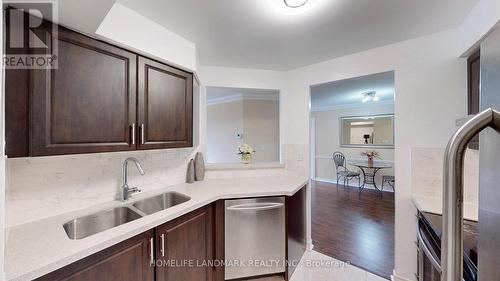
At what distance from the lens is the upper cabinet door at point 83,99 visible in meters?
1.05

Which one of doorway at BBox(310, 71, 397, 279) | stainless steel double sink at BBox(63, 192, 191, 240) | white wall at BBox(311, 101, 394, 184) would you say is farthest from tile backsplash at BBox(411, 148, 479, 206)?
white wall at BBox(311, 101, 394, 184)

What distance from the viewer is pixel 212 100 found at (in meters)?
5.39

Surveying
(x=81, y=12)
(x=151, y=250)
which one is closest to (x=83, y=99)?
(x=81, y=12)

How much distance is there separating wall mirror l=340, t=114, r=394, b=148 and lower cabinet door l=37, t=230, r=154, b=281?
5.90 m

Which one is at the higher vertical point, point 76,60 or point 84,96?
point 76,60

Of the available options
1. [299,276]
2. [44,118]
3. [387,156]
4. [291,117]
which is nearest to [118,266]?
[44,118]

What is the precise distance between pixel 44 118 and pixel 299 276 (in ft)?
7.71

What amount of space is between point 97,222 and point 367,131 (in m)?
6.16

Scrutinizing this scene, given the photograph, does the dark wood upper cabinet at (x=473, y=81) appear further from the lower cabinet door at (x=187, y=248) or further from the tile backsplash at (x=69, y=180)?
the tile backsplash at (x=69, y=180)

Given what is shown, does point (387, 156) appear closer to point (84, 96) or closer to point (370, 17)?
point (370, 17)

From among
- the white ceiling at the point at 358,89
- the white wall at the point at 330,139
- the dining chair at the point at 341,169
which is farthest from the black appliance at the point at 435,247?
the white wall at the point at 330,139

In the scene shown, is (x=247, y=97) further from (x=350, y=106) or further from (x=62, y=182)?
(x=62, y=182)

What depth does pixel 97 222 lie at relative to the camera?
1438 millimetres

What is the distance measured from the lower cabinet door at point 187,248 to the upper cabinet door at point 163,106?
618mm
